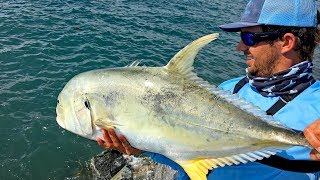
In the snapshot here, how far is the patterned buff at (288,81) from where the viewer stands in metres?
3.46

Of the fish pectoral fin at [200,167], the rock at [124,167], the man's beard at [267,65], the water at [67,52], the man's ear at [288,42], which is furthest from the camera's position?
the water at [67,52]

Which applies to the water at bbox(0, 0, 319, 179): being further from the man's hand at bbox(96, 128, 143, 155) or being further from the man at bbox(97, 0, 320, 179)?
the man at bbox(97, 0, 320, 179)

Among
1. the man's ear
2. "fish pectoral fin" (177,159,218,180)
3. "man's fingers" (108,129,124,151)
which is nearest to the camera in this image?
"fish pectoral fin" (177,159,218,180)

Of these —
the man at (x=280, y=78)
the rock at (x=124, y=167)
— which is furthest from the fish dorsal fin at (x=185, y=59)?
the rock at (x=124, y=167)

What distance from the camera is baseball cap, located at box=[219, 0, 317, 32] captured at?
3396mm

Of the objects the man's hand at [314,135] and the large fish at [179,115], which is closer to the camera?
the man's hand at [314,135]

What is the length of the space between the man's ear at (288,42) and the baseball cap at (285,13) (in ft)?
0.43

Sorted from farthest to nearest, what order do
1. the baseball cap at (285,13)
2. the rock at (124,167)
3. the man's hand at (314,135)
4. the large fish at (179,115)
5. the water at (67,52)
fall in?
1. the water at (67,52)
2. the rock at (124,167)
3. the baseball cap at (285,13)
4. the large fish at (179,115)
5. the man's hand at (314,135)

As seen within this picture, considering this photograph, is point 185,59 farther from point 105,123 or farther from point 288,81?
point 288,81

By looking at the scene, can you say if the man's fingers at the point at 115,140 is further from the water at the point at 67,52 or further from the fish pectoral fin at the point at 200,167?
the water at the point at 67,52

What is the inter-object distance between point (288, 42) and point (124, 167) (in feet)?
16.3

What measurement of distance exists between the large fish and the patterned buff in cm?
71

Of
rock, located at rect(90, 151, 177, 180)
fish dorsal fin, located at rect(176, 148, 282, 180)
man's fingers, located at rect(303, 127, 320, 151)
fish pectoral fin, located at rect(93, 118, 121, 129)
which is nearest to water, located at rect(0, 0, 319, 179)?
rock, located at rect(90, 151, 177, 180)

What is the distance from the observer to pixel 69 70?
12359 mm
